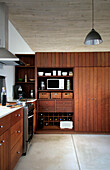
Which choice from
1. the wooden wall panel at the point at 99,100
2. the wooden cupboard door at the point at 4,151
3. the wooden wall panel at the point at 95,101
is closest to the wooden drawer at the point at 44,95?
the wooden wall panel at the point at 95,101


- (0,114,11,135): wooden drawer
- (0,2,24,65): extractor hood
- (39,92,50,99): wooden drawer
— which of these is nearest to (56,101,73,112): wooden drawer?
(39,92,50,99): wooden drawer

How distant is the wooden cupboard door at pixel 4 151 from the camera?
1635 millimetres

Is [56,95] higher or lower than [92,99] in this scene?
higher

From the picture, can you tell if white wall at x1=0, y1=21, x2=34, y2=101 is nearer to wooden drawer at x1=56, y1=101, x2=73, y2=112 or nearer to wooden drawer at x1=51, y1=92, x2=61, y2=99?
wooden drawer at x1=51, y1=92, x2=61, y2=99

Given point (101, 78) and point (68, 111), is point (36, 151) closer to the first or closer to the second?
point (68, 111)

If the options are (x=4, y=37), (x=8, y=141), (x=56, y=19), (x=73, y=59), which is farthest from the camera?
(x=73, y=59)

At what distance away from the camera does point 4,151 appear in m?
1.73

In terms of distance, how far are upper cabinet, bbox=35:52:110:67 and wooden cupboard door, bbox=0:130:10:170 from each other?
2.60 meters

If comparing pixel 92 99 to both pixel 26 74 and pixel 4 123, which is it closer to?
pixel 26 74

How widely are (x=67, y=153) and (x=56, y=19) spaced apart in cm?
282

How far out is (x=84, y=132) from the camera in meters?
3.97

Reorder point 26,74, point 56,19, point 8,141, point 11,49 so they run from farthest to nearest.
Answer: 1. point 26,74
2. point 11,49
3. point 56,19
4. point 8,141

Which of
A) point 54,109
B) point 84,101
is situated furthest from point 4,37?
point 84,101

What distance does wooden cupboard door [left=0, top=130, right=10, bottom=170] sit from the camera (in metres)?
1.63
